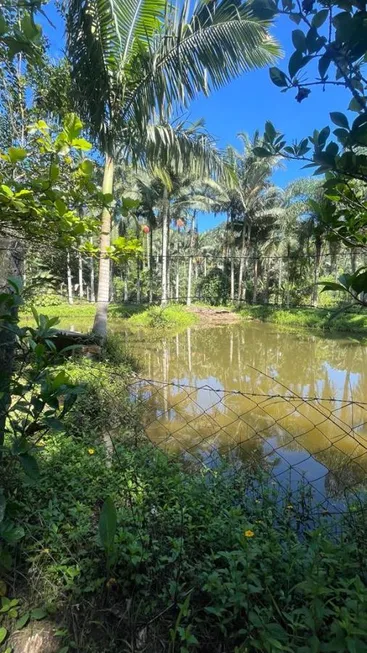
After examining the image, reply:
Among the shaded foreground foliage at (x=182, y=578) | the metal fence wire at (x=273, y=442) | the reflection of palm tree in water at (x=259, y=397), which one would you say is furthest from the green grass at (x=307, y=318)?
the shaded foreground foliage at (x=182, y=578)

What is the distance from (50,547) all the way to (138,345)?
420 inches

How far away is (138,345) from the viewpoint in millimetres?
12266

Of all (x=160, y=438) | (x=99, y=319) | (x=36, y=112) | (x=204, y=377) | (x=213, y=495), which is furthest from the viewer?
(x=204, y=377)

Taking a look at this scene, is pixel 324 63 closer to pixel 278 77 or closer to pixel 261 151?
pixel 278 77

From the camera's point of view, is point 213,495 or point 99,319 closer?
point 213,495

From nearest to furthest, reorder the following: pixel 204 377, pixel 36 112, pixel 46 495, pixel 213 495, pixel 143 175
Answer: pixel 46 495, pixel 213 495, pixel 36 112, pixel 204 377, pixel 143 175

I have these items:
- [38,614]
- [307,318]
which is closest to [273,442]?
[38,614]

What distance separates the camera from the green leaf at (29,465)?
1.24m

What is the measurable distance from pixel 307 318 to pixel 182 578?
1840cm

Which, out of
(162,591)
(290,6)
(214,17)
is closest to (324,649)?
(162,591)

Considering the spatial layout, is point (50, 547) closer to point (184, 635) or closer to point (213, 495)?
point (184, 635)

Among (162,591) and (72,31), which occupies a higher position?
(72,31)

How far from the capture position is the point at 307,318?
18.8 metres

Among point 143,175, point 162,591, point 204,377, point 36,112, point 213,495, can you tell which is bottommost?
point 204,377
